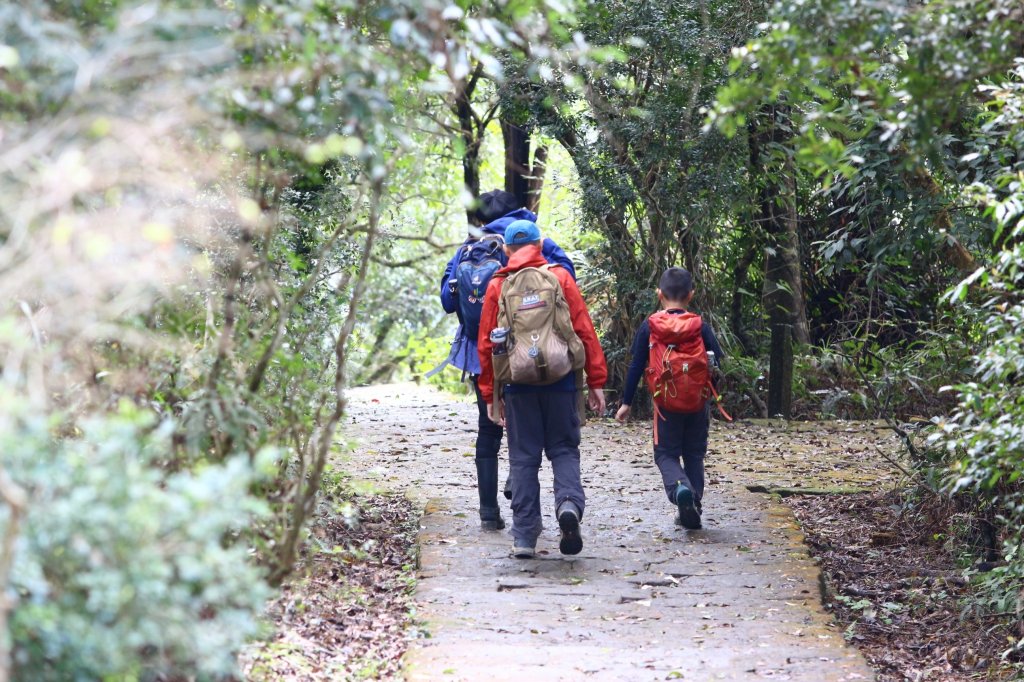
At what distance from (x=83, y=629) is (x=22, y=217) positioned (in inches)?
39.9

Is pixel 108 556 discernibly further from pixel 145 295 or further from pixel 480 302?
pixel 480 302

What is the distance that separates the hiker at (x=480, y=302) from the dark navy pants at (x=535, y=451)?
1.55 feet

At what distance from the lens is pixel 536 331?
6910 millimetres

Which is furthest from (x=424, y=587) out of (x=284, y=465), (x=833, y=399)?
(x=833, y=399)

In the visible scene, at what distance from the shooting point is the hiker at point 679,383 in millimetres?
7586

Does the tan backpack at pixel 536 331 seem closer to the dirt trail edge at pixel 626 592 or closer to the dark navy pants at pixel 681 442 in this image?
the dark navy pants at pixel 681 442

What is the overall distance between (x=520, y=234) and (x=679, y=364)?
1.37 meters

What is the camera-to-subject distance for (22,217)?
2889mm

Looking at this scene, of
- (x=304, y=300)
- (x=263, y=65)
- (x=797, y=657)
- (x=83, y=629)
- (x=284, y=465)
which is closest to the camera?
(x=83, y=629)

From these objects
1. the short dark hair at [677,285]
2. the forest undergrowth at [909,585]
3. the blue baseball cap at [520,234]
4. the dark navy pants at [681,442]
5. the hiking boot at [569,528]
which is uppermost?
the blue baseball cap at [520,234]

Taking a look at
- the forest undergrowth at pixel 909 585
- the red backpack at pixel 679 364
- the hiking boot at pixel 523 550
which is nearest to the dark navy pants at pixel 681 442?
the red backpack at pixel 679 364

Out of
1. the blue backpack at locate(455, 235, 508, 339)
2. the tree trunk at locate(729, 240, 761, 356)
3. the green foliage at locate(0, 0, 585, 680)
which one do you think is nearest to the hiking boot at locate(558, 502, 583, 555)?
the blue backpack at locate(455, 235, 508, 339)

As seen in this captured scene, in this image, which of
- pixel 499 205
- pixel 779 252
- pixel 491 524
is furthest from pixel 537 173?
pixel 491 524

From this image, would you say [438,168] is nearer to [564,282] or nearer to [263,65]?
[564,282]
